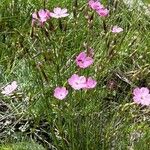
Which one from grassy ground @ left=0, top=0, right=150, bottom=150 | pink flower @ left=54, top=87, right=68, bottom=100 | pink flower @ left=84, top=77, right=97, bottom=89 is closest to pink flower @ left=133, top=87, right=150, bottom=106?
grassy ground @ left=0, top=0, right=150, bottom=150

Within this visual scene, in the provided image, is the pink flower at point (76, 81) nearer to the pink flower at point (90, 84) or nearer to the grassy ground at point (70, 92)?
the pink flower at point (90, 84)

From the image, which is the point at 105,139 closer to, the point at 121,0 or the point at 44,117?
the point at 44,117

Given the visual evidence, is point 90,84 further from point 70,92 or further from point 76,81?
point 70,92

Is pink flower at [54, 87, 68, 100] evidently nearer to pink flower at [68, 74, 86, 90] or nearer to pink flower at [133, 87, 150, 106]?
pink flower at [68, 74, 86, 90]

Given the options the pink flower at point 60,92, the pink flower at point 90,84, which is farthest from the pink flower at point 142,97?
the pink flower at point 60,92

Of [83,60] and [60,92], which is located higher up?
[83,60]

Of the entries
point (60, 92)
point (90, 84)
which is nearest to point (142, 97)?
point (90, 84)

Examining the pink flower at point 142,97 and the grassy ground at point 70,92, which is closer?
the pink flower at point 142,97

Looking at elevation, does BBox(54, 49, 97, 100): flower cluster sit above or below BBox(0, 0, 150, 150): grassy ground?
above
